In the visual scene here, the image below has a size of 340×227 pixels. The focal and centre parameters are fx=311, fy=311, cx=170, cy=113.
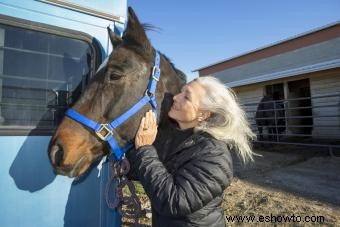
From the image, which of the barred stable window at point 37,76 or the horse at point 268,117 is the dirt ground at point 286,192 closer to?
the barred stable window at point 37,76

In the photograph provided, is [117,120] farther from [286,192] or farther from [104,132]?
[286,192]

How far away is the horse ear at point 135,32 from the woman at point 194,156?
1.60 ft

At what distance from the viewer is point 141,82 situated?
2252 millimetres

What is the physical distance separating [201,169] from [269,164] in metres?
6.89

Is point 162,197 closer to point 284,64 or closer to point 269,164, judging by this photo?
point 269,164

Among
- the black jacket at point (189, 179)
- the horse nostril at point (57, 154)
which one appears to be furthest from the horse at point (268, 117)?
the horse nostril at point (57, 154)

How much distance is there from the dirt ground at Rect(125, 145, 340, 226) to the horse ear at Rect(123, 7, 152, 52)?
113 inches

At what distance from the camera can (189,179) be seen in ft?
5.74

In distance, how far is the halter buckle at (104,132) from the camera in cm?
205

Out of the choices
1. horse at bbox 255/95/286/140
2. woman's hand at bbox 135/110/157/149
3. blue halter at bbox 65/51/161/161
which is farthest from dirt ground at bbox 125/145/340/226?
horse at bbox 255/95/286/140

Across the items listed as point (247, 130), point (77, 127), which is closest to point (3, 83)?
point (77, 127)

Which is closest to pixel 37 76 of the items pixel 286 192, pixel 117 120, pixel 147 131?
pixel 117 120

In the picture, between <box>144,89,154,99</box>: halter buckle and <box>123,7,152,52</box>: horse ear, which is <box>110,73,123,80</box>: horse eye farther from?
<box>123,7,152,52</box>: horse ear

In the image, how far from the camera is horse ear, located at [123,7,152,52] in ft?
7.42
